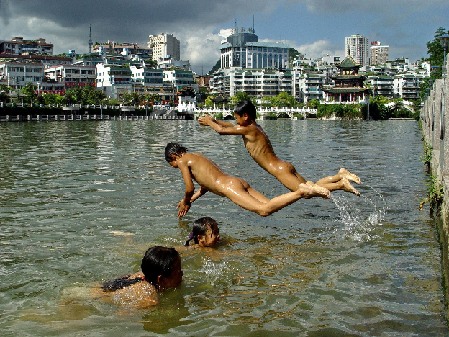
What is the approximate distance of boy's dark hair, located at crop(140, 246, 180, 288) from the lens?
5.77 metres

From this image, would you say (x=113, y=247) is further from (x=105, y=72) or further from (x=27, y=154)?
(x=105, y=72)

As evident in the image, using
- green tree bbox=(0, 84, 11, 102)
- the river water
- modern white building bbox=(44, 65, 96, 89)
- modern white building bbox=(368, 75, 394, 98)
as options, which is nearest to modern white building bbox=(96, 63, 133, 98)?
modern white building bbox=(44, 65, 96, 89)

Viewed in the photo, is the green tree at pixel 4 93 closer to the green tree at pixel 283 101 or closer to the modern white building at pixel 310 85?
the green tree at pixel 283 101

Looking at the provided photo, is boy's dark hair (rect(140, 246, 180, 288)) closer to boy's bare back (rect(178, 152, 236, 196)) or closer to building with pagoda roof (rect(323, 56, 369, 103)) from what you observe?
boy's bare back (rect(178, 152, 236, 196))

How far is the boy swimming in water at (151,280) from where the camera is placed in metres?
5.79

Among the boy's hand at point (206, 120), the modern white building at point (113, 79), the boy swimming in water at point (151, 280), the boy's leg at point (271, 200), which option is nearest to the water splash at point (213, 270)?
the boy's leg at point (271, 200)

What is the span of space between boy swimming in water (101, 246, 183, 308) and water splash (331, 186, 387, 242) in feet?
9.96

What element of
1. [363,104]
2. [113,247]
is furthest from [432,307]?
[363,104]

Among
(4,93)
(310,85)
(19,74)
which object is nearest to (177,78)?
(310,85)

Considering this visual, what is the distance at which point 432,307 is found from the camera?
5.62 metres

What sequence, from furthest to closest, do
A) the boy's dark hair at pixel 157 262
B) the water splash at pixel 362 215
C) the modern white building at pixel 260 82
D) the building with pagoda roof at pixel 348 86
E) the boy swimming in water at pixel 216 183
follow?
the modern white building at pixel 260 82, the building with pagoda roof at pixel 348 86, the water splash at pixel 362 215, the boy swimming in water at pixel 216 183, the boy's dark hair at pixel 157 262

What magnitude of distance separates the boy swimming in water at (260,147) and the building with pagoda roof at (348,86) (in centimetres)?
12718

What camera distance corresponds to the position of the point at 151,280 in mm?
5883

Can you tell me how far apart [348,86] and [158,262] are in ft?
443
